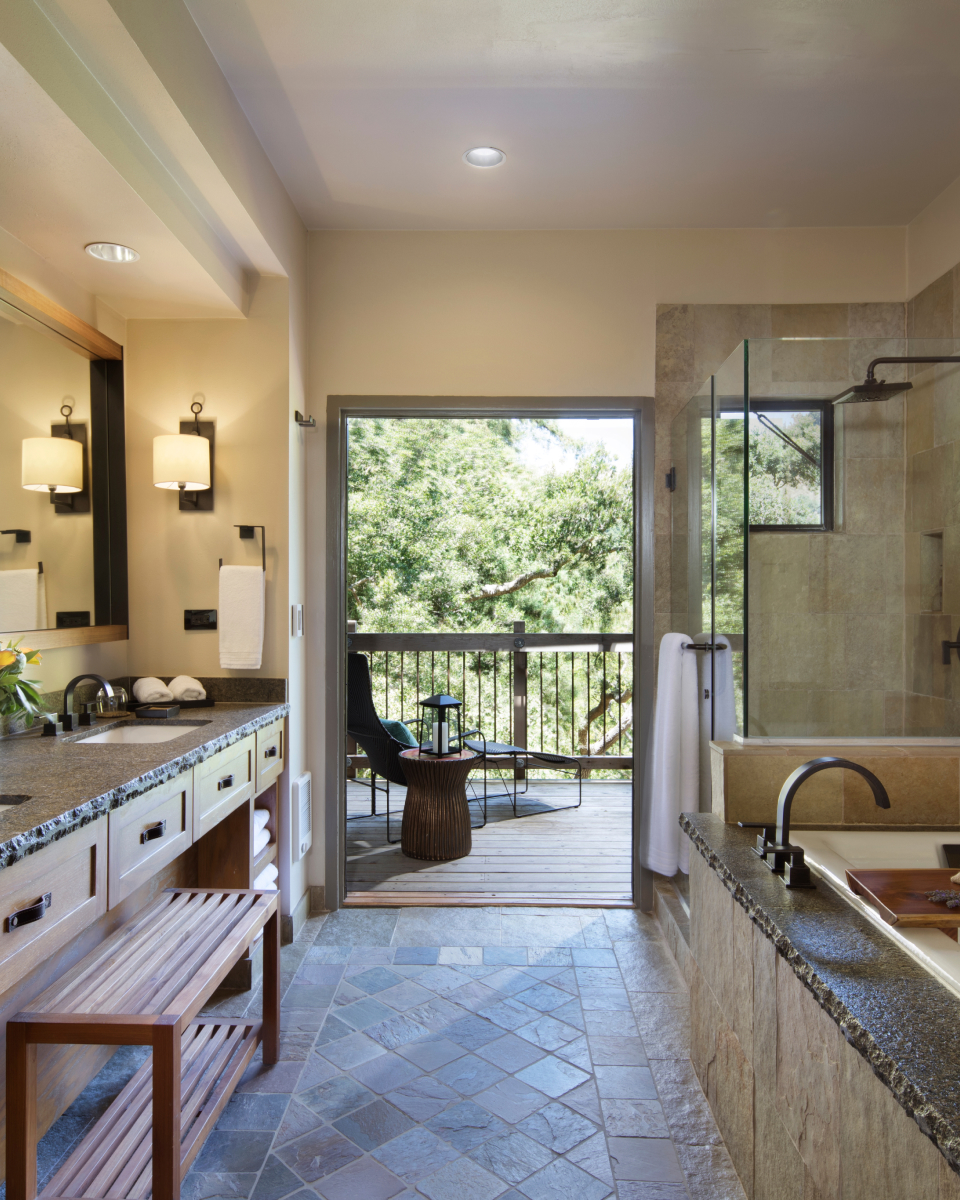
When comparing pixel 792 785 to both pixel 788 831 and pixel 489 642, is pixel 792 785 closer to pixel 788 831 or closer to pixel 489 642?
pixel 788 831

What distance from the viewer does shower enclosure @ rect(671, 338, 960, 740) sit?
238 centimetres

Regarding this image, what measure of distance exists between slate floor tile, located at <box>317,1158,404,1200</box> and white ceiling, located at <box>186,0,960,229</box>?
2650 mm

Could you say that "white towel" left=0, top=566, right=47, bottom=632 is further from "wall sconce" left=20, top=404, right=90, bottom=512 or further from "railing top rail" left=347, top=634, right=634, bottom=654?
"railing top rail" left=347, top=634, right=634, bottom=654

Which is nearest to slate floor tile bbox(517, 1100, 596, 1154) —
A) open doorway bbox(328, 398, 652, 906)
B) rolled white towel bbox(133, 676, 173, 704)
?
rolled white towel bbox(133, 676, 173, 704)

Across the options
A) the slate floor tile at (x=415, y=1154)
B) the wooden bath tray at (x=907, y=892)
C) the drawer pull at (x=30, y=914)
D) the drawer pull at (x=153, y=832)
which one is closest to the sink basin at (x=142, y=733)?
the drawer pull at (x=153, y=832)

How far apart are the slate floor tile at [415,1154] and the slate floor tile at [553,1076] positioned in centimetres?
32

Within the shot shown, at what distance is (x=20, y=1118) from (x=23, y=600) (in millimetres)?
1323

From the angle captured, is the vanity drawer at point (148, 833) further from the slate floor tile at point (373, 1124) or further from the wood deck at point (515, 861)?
the wood deck at point (515, 861)

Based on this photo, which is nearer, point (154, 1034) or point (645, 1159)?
point (154, 1034)

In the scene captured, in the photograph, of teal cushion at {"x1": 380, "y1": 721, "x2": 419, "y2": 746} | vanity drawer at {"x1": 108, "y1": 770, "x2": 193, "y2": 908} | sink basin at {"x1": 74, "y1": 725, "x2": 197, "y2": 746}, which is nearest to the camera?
vanity drawer at {"x1": 108, "y1": 770, "x2": 193, "y2": 908}

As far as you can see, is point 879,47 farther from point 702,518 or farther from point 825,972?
point 825,972

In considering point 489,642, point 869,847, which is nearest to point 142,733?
point 869,847

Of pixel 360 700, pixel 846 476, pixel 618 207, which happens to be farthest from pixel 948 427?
pixel 360 700

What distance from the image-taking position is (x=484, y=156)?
2.61 metres
